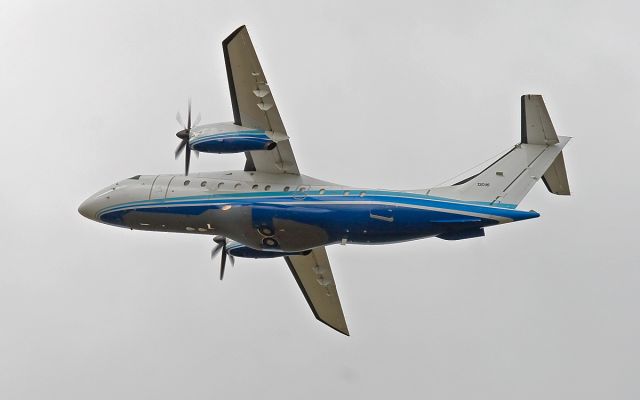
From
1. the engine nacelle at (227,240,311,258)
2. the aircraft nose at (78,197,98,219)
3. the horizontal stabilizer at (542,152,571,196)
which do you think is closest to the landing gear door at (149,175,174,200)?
the aircraft nose at (78,197,98,219)

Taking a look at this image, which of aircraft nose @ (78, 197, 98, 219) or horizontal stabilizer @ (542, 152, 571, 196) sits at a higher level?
horizontal stabilizer @ (542, 152, 571, 196)

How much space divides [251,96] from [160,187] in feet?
17.2

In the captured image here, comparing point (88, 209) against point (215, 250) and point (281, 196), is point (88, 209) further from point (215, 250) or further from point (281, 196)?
point (281, 196)

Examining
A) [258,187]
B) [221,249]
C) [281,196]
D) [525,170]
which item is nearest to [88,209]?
[221,249]

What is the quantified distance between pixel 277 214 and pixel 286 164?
6.41 feet

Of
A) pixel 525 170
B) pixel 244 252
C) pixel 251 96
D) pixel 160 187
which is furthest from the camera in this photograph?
pixel 244 252

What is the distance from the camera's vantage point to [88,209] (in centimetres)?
3931

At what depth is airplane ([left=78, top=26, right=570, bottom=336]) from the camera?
33.5 m

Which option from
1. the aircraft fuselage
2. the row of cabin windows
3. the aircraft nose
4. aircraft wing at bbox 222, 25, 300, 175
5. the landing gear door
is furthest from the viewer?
the aircraft nose

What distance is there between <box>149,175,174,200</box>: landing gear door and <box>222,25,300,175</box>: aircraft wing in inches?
141

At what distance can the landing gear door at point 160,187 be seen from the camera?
37844mm

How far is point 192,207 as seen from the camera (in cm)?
3700

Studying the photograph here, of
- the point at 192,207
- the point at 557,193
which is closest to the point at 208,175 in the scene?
the point at 192,207

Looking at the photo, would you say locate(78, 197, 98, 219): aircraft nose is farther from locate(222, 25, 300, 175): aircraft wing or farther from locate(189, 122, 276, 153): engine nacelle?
locate(222, 25, 300, 175): aircraft wing
